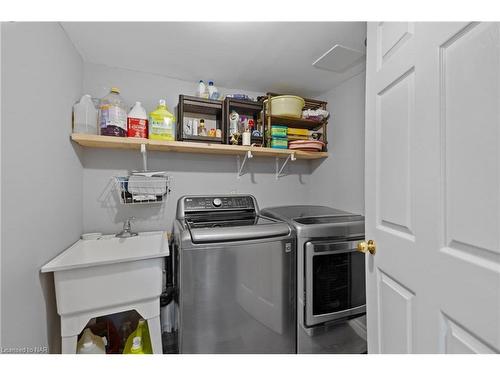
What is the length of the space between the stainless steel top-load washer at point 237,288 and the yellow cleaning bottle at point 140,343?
0.33 meters

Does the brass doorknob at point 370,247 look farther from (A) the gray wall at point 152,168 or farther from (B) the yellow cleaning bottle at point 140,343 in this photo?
(B) the yellow cleaning bottle at point 140,343

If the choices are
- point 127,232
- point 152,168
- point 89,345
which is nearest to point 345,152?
point 152,168

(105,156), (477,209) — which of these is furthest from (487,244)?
(105,156)

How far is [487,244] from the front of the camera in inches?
19.4

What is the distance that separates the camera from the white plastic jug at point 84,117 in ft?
4.47

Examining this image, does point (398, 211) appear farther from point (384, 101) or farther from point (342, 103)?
point (342, 103)

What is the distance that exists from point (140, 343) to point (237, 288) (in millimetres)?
706

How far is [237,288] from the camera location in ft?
4.16

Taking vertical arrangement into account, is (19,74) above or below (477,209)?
above

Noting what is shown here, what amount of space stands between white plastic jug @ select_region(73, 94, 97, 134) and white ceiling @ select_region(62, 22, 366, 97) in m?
0.39

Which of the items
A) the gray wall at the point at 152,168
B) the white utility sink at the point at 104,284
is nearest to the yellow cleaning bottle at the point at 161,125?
the gray wall at the point at 152,168

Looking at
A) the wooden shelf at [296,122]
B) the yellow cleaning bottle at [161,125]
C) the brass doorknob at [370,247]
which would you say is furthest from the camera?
the wooden shelf at [296,122]

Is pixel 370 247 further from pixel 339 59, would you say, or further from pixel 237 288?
pixel 339 59

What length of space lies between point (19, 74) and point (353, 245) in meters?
1.96
